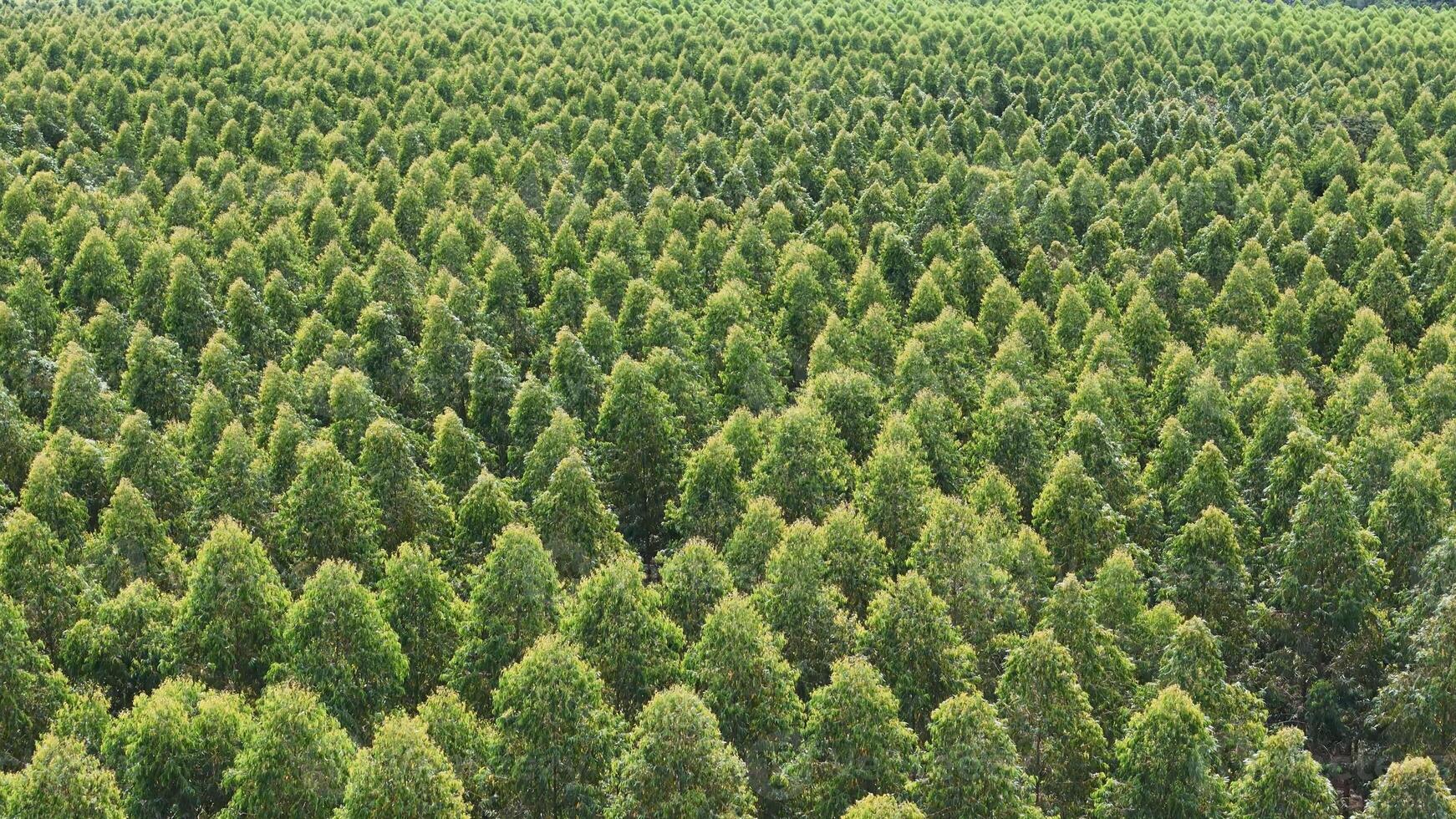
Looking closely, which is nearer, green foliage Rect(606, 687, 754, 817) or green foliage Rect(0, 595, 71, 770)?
green foliage Rect(606, 687, 754, 817)

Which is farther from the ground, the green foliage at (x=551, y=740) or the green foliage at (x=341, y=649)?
the green foliage at (x=551, y=740)

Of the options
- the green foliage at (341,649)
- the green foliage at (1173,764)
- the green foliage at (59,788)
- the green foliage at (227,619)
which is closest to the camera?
the green foliage at (59,788)

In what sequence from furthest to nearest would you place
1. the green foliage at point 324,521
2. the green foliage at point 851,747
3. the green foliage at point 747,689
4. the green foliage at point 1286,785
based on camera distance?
1. the green foliage at point 324,521
2. the green foliage at point 747,689
3. the green foliage at point 851,747
4. the green foliage at point 1286,785

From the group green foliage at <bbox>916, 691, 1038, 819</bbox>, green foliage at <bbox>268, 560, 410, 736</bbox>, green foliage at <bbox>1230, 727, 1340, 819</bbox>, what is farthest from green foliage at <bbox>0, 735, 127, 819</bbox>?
green foliage at <bbox>1230, 727, 1340, 819</bbox>

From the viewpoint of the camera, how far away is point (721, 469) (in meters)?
74.3

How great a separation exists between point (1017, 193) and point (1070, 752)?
82.7 meters

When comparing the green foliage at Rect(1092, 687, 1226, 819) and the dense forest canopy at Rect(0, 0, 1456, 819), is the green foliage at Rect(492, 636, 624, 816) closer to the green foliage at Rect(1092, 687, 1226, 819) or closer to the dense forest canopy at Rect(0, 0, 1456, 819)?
the dense forest canopy at Rect(0, 0, 1456, 819)

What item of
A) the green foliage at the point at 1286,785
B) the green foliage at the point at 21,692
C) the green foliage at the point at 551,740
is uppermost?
the green foliage at the point at 1286,785

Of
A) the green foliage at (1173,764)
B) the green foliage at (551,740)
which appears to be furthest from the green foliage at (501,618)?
the green foliage at (1173,764)

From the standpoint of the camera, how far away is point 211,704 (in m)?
53.5

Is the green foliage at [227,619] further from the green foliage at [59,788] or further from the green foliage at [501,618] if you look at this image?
the green foliage at [59,788]

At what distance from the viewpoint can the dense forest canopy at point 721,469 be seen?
5400cm

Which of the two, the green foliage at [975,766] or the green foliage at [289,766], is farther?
the green foliage at [975,766]

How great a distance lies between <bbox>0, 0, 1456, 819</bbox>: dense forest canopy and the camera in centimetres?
5400
